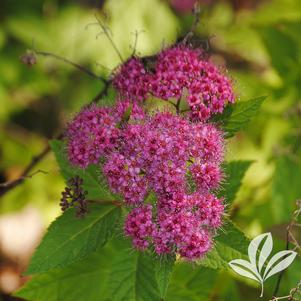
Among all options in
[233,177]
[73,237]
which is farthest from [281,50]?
[73,237]

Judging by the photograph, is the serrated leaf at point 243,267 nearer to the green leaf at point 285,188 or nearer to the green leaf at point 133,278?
the green leaf at point 133,278

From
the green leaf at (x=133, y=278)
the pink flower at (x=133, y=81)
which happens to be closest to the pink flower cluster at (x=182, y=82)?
the pink flower at (x=133, y=81)

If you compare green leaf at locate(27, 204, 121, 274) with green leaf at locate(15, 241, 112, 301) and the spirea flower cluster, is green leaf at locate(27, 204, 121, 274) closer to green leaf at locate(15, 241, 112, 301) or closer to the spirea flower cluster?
the spirea flower cluster

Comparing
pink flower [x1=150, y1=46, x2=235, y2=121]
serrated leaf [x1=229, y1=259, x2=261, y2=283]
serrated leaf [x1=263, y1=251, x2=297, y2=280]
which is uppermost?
pink flower [x1=150, y1=46, x2=235, y2=121]

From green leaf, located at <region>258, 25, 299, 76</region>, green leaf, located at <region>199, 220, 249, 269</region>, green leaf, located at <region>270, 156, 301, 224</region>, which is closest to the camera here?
green leaf, located at <region>199, 220, 249, 269</region>

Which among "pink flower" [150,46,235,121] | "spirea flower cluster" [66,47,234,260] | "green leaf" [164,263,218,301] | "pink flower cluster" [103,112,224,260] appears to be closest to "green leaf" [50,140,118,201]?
"spirea flower cluster" [66,47,234,260]

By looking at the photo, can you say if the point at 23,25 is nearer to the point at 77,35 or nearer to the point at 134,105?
the point at 77,35
